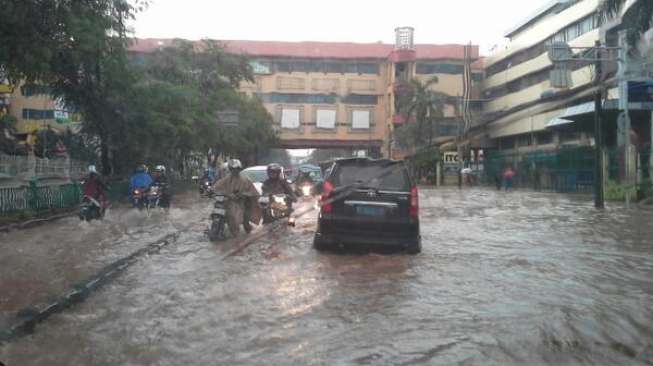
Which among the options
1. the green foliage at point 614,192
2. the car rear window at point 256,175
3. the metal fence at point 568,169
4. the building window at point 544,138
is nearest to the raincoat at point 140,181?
the car rear window at point 256,175

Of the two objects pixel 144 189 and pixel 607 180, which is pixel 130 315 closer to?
pixel 144 189

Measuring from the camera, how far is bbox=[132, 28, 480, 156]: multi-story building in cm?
6606

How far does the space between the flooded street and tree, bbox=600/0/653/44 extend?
10169 millimetres

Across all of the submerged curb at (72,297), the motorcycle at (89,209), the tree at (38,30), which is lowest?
the submerged curb at (72,297)

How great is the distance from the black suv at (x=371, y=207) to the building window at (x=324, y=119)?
185 feet

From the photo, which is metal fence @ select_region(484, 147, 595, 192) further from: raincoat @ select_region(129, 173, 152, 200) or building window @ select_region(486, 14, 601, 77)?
raincoat @ select_region(129, 173, 152, 200)

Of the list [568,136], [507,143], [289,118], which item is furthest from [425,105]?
[289,118]

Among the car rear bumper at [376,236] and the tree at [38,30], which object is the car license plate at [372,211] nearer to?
the car rear bumper at [376,236]

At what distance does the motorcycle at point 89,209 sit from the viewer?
15438mm

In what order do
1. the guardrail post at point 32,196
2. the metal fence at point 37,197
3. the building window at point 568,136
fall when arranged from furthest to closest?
the building window at point 568,136
the guardrail post at point 32,196
the metal fence at point 37,197

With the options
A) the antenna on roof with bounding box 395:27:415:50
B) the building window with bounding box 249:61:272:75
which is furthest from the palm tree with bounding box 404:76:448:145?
Result: the building window with bounding box 249:61:272:75

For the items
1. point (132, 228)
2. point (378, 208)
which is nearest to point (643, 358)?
point (378, 208)

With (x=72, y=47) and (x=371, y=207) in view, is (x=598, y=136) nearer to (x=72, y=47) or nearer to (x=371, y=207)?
(x=371, y=207)

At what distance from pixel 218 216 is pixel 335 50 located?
56.8 meters
